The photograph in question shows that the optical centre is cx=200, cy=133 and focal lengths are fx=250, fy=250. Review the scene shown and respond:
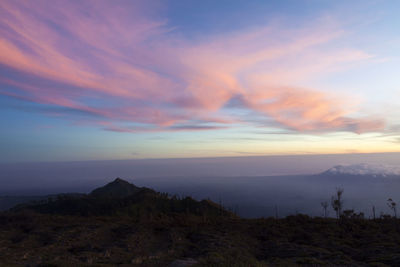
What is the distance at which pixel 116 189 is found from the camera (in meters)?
198

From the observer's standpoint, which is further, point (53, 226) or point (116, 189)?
point (116, 189)

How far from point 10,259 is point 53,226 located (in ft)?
45.8

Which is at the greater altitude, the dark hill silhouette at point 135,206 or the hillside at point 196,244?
the hillside at point 196,244

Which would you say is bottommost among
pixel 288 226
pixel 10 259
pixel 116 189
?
pixel 116 189

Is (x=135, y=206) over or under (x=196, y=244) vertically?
under

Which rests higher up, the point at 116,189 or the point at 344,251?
the point at 344,251

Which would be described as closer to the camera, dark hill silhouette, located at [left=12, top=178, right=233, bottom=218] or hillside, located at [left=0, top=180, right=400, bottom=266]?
hillside, located at [left=0, top=180, right=400, bottom=266]

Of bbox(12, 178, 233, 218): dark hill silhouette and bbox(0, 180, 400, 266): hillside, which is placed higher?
bbox(0, 180, 400, 266): hillside

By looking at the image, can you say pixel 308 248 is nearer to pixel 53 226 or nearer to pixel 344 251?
pixel 344 251

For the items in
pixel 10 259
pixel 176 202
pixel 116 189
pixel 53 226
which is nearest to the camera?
pixel 10 259

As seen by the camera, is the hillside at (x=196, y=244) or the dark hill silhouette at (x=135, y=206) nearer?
the hillside at (x=196, y=244)

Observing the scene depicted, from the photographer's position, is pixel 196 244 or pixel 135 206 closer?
pixel 196 244

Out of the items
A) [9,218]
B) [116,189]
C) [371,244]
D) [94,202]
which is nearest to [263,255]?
[371,244]

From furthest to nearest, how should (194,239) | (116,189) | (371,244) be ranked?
1. (116,189)
2. (194,239)
3. (371,244)
